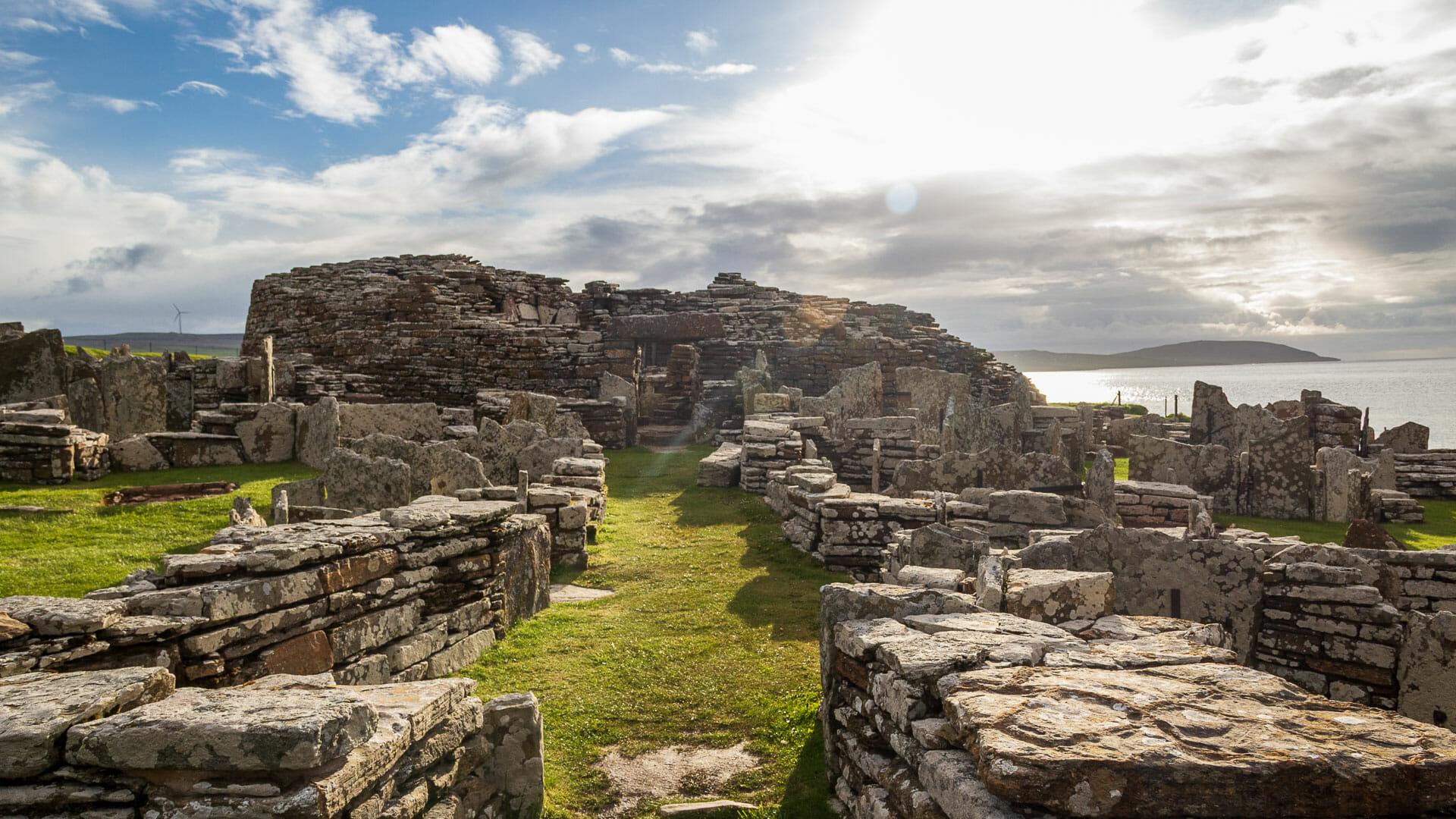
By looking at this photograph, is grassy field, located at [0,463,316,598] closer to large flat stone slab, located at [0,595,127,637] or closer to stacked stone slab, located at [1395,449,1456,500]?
large flat stone slab, located at [0,595,127,637]

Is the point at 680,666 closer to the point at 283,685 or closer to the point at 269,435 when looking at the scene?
the point at 283,685

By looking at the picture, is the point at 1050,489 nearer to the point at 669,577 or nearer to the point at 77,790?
the point at 669,577

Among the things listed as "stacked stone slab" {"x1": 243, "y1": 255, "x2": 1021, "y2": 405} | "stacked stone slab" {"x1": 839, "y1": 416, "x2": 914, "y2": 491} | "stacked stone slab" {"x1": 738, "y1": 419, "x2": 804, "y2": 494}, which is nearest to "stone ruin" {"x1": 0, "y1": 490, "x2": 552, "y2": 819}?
"stacked stone slab" {"x1": 738, "y1": 419, "x2": 804, "y2": 494}

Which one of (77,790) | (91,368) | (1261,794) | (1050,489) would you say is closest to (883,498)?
(1050,489)

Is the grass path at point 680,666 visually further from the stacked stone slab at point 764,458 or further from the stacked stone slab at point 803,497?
the stacked stone slab at point 764,458

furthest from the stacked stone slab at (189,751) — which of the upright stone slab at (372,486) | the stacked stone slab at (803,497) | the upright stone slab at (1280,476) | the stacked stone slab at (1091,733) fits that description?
the upright stone slab at (1280,476)

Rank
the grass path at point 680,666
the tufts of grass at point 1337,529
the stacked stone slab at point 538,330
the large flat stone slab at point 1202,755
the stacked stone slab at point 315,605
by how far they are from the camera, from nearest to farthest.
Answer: the large flat stone slab at point 1202,755, the stacked stone slab at point 315,605, the grass path at point 680,666, the tufts of grass at point 1337,529, the stacked stone slab at point 538,330

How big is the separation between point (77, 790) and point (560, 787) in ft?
7.45

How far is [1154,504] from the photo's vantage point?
1088 cm

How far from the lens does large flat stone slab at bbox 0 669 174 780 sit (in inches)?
105

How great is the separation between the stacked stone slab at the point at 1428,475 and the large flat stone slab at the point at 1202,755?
1674 centimetres

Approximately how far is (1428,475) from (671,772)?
18.1 m

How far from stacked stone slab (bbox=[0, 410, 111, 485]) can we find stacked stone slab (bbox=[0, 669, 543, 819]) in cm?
878

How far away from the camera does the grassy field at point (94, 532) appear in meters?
5.82
